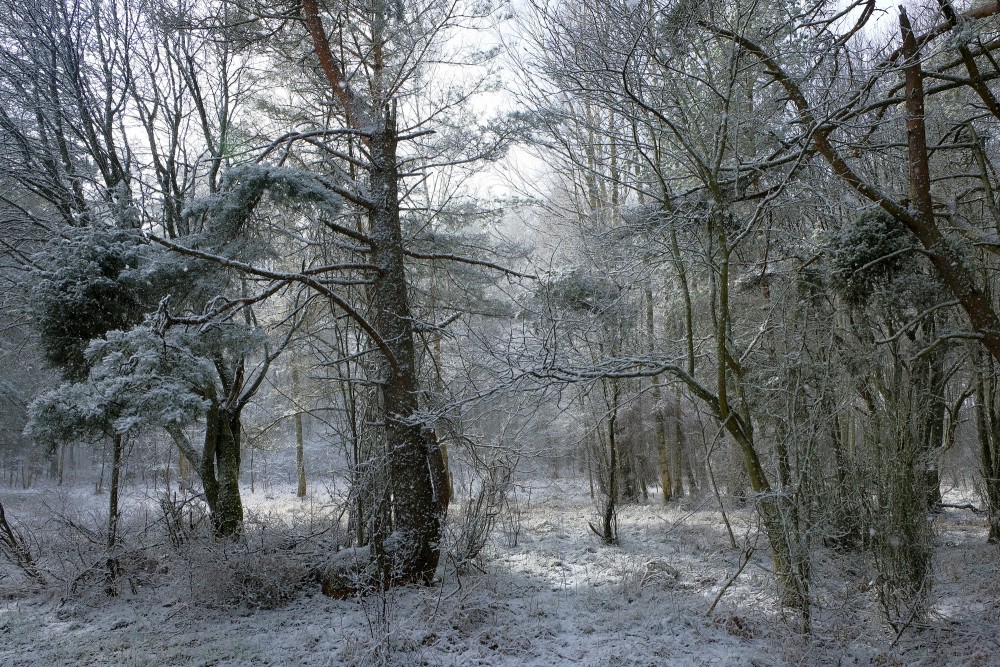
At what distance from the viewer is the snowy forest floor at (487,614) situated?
4.77 metres

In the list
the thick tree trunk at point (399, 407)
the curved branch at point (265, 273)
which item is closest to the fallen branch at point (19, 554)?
the thick tree trunk at point (399, 407)

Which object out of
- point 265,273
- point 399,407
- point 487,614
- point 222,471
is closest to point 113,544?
point 222,471

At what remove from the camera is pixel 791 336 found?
641 cm

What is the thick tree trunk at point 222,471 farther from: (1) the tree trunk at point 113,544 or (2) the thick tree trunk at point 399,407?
(2) the thick tree trunk at point 399,407

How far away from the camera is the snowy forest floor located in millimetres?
4773

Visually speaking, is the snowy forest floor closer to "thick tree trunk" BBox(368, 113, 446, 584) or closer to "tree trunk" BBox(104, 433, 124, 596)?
"tree trunk" BBox(104, 433, 124, 596)

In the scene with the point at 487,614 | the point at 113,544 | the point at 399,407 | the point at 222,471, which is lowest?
the point at 487,614

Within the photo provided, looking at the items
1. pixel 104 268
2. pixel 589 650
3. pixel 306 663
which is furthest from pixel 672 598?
pixel 104 268

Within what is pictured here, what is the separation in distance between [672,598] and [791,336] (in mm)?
3253

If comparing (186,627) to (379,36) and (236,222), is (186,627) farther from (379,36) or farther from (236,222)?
(379,36)

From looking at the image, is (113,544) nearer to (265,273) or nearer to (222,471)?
(222,471)

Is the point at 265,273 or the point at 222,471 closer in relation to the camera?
the point at 265,273

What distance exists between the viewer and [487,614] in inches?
229

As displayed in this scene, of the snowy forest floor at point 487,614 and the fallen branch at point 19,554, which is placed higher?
the fallen branch at point 19,554
